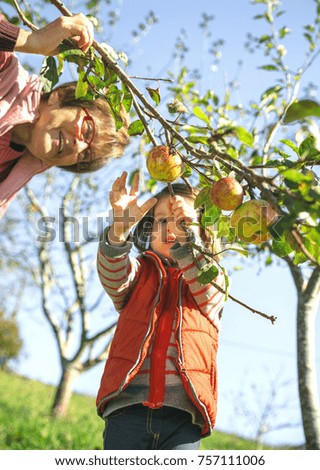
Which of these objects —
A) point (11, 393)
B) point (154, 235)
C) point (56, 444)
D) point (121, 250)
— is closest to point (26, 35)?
point (121, 250)

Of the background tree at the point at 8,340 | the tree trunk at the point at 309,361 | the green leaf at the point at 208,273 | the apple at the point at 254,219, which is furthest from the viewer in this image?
the background tree at the point at 8,340

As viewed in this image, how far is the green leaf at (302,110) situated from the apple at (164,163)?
416 millimetres

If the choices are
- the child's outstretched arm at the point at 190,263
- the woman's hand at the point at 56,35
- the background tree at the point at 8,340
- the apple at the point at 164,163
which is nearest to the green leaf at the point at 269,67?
the child's outstretched arm at the point at 190,263

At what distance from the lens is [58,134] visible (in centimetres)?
181

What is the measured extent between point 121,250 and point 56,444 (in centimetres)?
292

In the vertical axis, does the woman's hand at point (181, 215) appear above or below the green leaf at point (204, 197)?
above

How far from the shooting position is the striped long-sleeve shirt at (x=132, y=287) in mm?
1629

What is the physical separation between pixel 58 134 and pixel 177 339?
738mm

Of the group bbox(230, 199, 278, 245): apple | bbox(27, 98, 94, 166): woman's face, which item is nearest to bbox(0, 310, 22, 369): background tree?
bbox(27, 98, 94, 166): woman's face

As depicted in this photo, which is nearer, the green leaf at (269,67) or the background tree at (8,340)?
the green leaf at (269,67)

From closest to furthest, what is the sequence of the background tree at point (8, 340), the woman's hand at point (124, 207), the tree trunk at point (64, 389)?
the woman's hand at point (124, 207) < the tree trunk at point (64, 389) < the background tree at point (8, 340)

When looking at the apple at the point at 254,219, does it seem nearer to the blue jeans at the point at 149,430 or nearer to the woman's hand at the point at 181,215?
the woman's hand at the point at 181,215

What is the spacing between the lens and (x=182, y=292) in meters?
1.81
